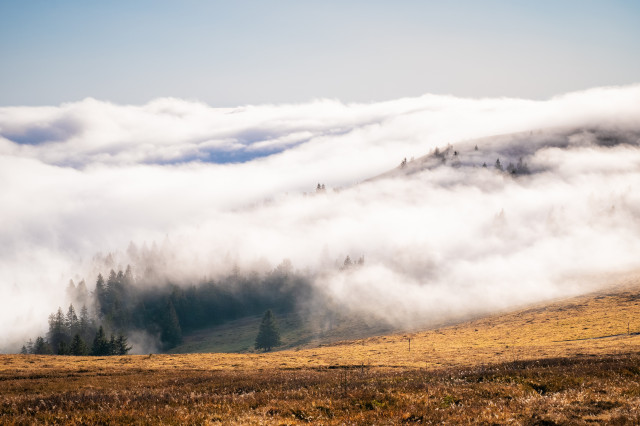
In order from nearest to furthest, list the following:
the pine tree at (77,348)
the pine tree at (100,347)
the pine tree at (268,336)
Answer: the pine tree at (77,348) < the pine tree at (100,347) < the pine tree at (268,336)

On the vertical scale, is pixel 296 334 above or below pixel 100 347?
below

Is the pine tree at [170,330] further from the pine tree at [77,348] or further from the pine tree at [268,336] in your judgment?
the pine tree at [77,348]

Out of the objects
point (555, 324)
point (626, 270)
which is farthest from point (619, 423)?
point (626, 270)

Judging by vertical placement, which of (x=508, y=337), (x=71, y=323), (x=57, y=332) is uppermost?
(x=71, y=323)

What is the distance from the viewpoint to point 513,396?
57.2ft

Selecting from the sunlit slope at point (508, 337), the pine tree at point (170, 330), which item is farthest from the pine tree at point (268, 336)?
the pine tree at point (170, 330)

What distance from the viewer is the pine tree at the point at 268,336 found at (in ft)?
502

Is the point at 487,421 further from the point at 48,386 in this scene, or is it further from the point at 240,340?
the point at 240,340

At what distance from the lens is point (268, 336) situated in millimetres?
154000

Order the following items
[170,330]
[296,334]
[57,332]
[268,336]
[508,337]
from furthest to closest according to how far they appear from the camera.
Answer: [170,330], [296,334], [57,332], [268,336], [508,337]

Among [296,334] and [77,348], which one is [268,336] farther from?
[77,348]

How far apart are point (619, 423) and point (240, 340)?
577 ft

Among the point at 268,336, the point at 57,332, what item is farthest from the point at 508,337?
the point at 57,332

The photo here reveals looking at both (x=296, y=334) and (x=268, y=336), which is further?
(x=296, y=334)
